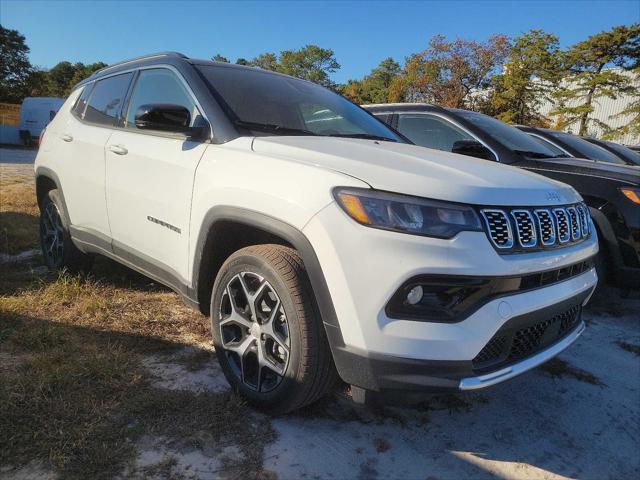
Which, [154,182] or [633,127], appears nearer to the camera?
[154,182]

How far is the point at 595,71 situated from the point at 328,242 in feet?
106

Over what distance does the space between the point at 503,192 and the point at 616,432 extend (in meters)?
1.49

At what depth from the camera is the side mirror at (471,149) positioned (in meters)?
4.23

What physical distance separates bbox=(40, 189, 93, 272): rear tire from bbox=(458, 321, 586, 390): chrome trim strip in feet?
10.6

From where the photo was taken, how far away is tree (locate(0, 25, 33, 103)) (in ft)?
145

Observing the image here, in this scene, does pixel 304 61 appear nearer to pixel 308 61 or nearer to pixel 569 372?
pixel 308 61

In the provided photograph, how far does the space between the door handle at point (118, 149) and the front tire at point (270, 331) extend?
1.20m

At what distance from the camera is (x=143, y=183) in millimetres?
2783

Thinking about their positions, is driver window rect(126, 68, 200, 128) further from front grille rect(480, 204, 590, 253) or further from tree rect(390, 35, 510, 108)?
tree rect(390, 35, 510, 108)

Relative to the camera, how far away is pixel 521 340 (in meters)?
2.01

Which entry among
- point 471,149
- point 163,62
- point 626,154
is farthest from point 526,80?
point 163,62

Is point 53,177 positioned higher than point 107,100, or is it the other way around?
point 107,100

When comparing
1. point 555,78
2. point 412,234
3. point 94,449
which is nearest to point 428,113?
point 412,234

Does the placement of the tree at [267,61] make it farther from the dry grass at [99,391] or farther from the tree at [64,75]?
the dry grass at [99,391]
